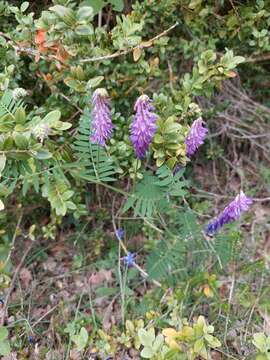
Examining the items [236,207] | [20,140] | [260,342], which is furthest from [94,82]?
[260,342]

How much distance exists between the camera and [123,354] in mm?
1736

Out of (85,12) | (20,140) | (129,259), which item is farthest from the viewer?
(129,259)

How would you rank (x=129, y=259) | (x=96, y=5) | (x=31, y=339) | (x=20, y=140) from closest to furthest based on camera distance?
(x=20, y=140) → (x=96, y=5) → (x=31, y=339) → (x=129, y=259)

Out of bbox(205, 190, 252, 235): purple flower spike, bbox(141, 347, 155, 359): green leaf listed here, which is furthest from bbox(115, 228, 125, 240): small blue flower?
bbox(141, 347, 155, 359): green leaf

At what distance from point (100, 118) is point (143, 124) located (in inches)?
4.4

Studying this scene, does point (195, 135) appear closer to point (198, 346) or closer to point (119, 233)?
point (198, 346)

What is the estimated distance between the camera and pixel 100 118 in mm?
1321

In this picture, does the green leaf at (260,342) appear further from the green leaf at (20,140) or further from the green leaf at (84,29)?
the green leaf at (84,29)

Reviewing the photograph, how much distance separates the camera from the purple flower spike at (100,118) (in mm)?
1263

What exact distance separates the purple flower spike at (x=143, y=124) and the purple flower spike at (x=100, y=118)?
71 mm

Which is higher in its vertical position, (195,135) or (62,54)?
(62,54)

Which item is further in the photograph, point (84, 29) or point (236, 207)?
point (236, 207)

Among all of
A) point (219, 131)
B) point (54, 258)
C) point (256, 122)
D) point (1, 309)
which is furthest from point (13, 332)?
point (256, 122)

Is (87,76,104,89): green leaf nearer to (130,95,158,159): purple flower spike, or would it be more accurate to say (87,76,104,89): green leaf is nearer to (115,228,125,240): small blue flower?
(130,95,158,159): purple flower spike
